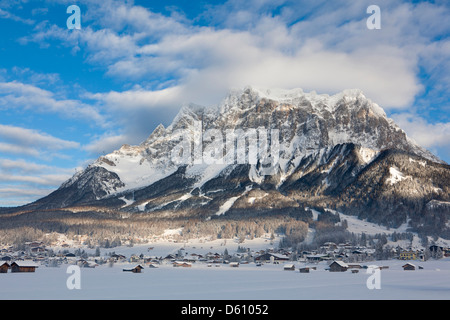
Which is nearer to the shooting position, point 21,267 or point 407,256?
point 21,267

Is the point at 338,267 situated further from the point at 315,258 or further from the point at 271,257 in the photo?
the point at 271,257

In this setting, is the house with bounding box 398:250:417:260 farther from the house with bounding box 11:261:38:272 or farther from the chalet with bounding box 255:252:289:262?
the house with bounding box 11:261:38:272

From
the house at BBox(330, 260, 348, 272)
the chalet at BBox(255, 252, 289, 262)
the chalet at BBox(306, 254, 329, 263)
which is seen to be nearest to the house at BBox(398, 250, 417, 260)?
the chalet at BBox(306, 254, 329, 263)

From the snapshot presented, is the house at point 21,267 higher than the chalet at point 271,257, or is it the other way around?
the house at point 21,267

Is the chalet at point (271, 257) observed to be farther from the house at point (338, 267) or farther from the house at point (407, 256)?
the house at point (338, 267)

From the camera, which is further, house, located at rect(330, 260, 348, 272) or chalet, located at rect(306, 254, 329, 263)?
chalet, located at rect(306, 254, 329, 263)

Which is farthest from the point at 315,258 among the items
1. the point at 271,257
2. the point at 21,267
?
the point at 21,267

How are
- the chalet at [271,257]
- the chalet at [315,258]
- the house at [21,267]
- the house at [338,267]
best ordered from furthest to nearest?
the chalet at [271,257] < the chalet at [315,258] < the house at [338,267] < the house at [21,267]

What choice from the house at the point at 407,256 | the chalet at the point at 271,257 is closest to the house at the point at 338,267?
the chalet at the point at 271,257

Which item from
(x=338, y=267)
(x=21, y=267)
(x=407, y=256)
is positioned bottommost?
(x=407, y=256)

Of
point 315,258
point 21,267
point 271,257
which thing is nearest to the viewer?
point 21,267

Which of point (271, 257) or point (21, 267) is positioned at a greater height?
point (21, 267)
